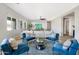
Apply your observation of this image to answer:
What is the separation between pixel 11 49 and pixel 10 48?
28mm

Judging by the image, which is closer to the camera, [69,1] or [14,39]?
[69,1]

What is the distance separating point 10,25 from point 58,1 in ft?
3.60

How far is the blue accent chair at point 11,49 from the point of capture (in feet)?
7.38

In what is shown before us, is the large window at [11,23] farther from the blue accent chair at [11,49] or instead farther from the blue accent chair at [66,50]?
the blue accent chair at [66,50]

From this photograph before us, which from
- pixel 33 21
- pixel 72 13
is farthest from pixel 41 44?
pixel 72 13

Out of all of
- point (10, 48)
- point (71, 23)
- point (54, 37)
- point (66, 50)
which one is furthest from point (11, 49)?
point (71, 23)

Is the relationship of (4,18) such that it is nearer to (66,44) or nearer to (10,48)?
(10,48)

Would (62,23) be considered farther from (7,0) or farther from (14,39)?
(7,0)

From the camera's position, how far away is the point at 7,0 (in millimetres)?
2172

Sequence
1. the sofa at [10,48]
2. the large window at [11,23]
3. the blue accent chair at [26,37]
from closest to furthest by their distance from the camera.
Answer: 1. the sofa at [10,48]
2. the large window at [11,23]
3. the blue accent chair at [26,37]

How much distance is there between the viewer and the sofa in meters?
2.24

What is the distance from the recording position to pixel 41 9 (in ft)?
7.75

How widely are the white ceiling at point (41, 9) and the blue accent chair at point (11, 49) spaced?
0.64 meters

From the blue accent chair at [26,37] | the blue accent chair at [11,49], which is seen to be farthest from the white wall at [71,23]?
the blue accent chair at [11,49]
